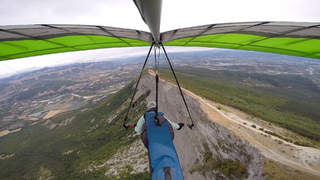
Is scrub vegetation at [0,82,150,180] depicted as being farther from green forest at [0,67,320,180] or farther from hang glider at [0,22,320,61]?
hang glider at [0,22,320,61]

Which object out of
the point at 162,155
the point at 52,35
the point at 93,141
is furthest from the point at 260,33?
the point at 93,141

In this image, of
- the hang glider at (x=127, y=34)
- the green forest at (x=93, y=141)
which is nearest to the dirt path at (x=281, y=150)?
the green forest at (x=93, y=141)

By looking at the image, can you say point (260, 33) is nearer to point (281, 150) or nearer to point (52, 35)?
point (52, 35)

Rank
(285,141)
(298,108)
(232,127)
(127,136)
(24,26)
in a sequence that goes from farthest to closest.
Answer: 1. (298,108)
2. (127,136)
3. (232,127)
4. (285,141)
5. (24,26)

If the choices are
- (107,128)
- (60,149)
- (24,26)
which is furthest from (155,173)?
(60,149)

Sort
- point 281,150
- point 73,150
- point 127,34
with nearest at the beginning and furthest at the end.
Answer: point 127,34 → point 281,150 → point 73,150

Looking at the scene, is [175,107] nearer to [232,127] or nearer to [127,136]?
[232,127]
